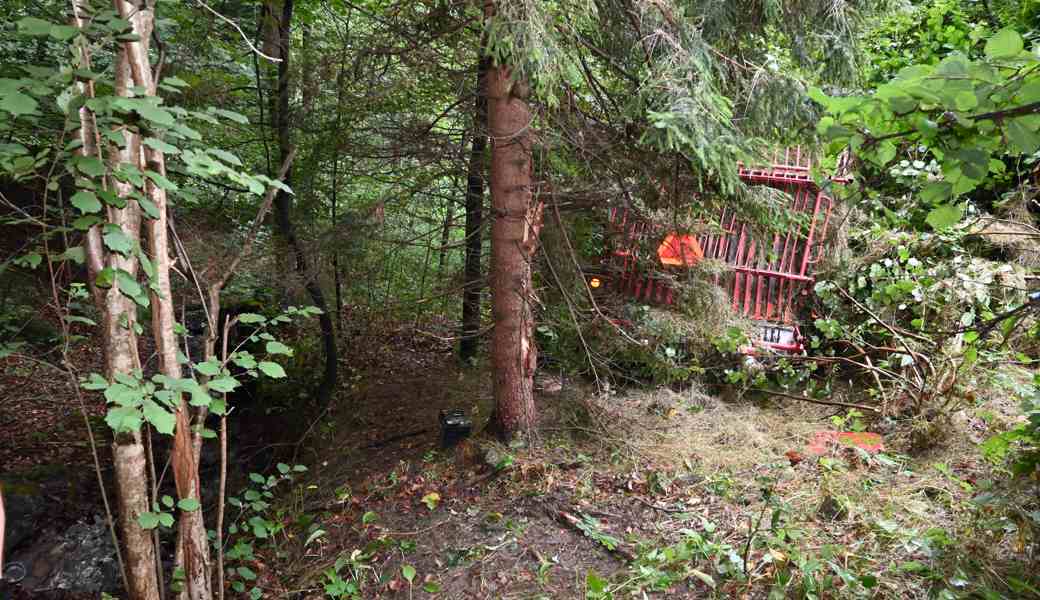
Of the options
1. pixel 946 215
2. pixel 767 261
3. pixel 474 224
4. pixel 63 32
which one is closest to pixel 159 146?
pixel 63 32

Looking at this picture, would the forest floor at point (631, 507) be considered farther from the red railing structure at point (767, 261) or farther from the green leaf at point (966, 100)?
the green leaf at point (966, 100)

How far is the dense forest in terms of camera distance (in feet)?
8.14

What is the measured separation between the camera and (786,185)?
6.55 m

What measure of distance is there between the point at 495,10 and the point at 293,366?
524 cm

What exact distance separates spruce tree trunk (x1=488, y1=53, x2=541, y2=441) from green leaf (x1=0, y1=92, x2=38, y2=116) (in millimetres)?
3027

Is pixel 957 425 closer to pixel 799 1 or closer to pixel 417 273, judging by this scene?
pixel 799 1

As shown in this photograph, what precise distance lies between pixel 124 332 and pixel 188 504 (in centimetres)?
81

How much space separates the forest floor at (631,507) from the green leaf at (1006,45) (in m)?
2.40

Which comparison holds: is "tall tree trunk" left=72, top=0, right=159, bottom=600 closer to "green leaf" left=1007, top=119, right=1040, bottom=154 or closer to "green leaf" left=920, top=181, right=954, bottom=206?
"green leaf" left=920, top=181, right=954, bottom=206

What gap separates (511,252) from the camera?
4.73 metres

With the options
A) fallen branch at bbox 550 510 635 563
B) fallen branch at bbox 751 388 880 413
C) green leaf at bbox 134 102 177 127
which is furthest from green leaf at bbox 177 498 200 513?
fallen branch at bbox 751 388 880 413

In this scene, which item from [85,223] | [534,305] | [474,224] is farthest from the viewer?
[474,224]

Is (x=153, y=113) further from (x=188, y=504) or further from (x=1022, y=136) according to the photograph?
(x=1022, y=136)

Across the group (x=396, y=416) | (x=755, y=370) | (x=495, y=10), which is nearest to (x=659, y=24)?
(x=495, y=10)
